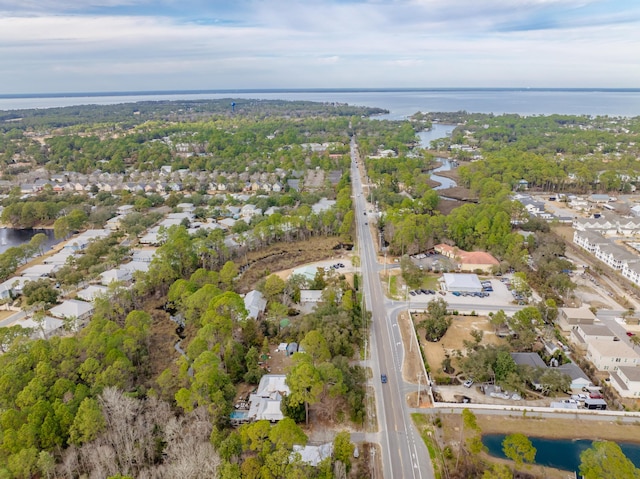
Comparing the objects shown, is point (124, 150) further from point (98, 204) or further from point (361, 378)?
point (361, 378)

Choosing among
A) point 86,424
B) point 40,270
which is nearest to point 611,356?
point 86,424

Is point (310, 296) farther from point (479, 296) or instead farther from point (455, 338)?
point (479, 296)

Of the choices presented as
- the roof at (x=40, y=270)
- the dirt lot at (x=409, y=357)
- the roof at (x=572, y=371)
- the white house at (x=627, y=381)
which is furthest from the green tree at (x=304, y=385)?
the roof at (x=40, y=270)

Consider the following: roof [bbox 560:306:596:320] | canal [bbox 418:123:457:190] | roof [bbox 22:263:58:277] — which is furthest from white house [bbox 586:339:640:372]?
canal [bbox 418:123:457:190]

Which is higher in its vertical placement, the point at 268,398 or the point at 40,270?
the point at 268,398

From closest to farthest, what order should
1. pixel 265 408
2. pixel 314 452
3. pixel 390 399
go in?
1. pixel 314 452
2. pixel 265 408
3. pixel 390 399

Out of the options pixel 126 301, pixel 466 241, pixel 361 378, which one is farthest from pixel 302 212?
pixel 361 378

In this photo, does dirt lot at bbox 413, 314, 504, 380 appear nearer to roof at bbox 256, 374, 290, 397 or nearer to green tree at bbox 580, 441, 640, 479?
roof at bbox 256, 374, 290, 397
